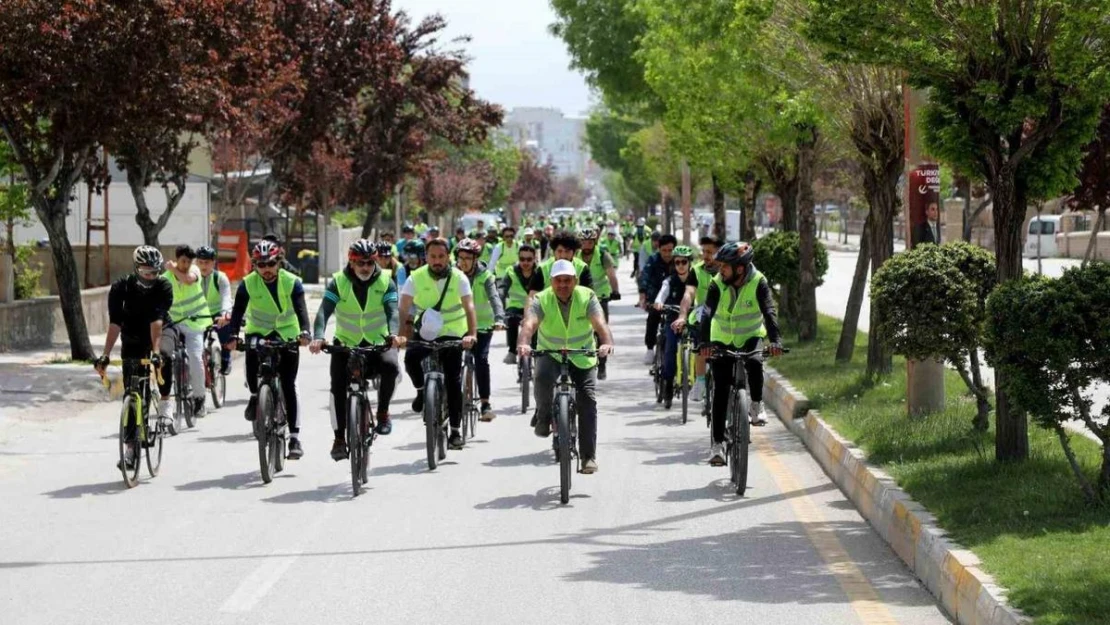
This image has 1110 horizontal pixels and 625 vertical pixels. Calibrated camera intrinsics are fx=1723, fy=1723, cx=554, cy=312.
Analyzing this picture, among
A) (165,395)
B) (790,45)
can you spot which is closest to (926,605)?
(165,395)

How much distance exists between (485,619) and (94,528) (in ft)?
12.7

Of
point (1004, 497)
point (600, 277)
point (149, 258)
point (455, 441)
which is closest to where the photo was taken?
point (1004, 497)

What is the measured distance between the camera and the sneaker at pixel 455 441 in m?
14.5

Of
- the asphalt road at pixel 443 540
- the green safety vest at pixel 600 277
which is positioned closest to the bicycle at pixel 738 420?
the asphalt road at pixel 443 540

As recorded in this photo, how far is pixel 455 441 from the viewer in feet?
47.6

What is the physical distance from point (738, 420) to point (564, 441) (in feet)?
4.44

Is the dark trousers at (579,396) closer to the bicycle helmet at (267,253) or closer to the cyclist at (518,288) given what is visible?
the bicycle helmet at (267,253)

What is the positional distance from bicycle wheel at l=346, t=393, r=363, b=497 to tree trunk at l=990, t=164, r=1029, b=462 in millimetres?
4419

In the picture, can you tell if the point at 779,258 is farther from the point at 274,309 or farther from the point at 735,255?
the point at 274,309

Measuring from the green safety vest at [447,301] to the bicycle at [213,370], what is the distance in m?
3.89

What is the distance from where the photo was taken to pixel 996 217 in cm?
1117

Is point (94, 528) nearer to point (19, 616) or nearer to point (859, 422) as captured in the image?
point (19, 616)

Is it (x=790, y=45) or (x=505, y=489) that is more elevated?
(x=790, y=45)

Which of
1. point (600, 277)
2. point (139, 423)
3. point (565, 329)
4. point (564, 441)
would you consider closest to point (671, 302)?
point (600, 277)
